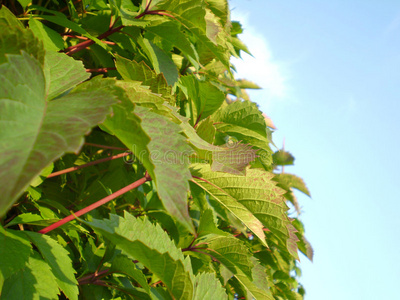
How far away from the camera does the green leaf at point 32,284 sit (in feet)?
2.14

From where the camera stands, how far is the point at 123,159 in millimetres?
1201

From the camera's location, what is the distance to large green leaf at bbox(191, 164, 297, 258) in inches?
35.7

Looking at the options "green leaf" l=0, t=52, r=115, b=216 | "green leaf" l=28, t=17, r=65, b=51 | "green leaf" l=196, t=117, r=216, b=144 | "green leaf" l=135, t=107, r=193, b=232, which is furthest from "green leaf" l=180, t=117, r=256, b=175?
"green leaf" l=28, t=17, r=65, b=51

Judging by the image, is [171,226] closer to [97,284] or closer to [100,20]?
[97,284]

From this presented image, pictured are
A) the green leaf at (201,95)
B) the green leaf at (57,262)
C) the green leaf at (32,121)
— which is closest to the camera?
the green leaf at (32,121)

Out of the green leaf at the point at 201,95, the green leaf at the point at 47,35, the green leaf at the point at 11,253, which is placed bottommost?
the green leaf at the point at 11,253

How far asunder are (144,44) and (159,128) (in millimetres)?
537

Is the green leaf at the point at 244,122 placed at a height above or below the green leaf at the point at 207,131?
above

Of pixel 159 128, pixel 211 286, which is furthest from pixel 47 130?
pixel 211 286

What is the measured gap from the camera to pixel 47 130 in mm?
403

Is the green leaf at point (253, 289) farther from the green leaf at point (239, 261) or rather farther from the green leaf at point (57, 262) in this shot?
the green leaf at point (57, 262)

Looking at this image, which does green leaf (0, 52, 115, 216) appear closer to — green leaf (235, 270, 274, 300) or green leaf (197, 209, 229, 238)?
green leaf (197, 209, 229, 238)

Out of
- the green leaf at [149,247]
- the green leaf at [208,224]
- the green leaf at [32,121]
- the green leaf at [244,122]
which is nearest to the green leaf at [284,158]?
the green leaf at [244,122]

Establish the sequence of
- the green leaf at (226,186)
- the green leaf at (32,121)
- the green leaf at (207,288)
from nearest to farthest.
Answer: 1. the green leaf at (32,121)
2. the green leaf at (207,288)
3. the green leaf at (226,186)
